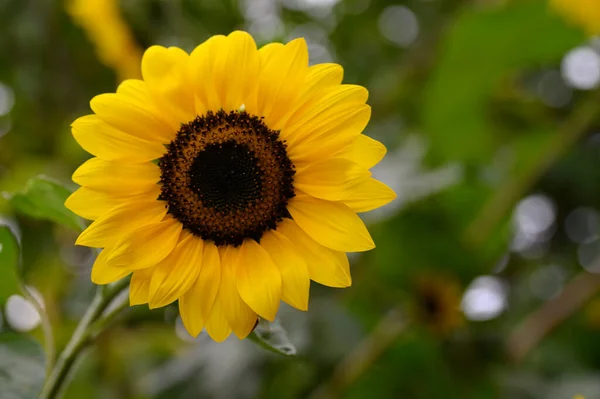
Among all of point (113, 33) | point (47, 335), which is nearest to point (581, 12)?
point (113, 33)

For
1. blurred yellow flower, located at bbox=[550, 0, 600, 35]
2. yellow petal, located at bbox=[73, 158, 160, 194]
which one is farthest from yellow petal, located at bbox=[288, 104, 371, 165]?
blurred yellow flower, located at bbox=[550, 0, 600, 35]

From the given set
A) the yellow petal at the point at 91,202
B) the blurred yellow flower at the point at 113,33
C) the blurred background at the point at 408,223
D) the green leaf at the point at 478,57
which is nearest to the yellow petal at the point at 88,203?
the yellow petal at the point at 91,202

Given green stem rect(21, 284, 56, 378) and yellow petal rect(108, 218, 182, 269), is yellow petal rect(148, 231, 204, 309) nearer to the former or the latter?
yellow petal rect(108, 218, 182, 269)

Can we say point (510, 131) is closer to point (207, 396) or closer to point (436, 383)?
point (436, 383)

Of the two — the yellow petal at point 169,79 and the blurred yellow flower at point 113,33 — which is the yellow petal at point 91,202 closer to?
the yellow petal at point 169,79

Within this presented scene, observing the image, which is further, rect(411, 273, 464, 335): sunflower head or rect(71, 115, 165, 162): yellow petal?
rect(411, 273, 464, 335): sunflower head

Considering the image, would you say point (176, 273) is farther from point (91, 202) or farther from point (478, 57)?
point (478, 57)

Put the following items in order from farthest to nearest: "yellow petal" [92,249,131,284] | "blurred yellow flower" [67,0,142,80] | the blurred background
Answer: "blurred yellow flower" [67,0,142,80] → the blurred background → "yellow petal" [92,249,131,284]
